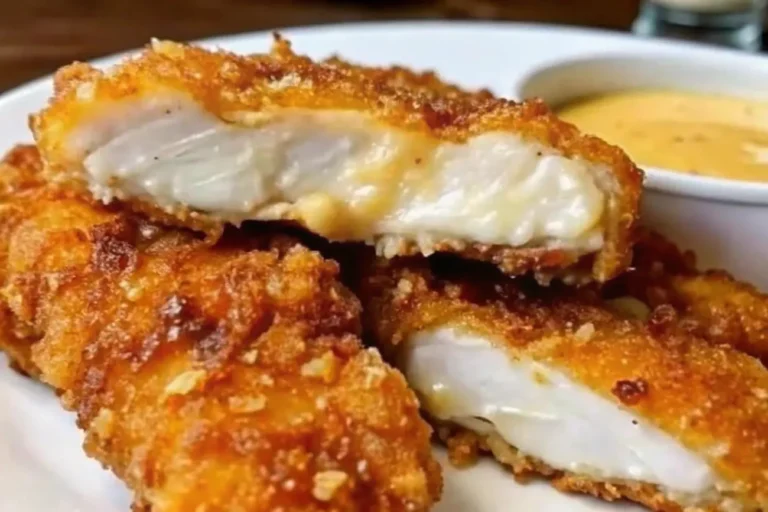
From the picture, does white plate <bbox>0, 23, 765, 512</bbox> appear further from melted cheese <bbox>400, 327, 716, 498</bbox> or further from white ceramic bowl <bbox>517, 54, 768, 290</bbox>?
white ceramic bowl <bbox>517, 54, 768, 290</bbox>

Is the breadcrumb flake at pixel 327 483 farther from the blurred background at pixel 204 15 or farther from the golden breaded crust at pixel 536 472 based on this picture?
the blurred background at pixel 204 15

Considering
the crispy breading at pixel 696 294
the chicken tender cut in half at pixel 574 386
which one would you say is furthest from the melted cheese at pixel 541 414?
the crispy breading at pixel 696 294

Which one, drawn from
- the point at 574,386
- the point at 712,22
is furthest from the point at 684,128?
Result: the point at 712,22

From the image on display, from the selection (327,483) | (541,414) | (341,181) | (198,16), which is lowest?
(198,16)

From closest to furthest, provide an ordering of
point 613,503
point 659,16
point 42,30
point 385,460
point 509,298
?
1. point 385,460
2. point 613,503
3. point 509,298
4. point 659,16
5. point 42,30

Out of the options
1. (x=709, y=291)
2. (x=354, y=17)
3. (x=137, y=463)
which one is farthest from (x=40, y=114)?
(x=354, y=17)

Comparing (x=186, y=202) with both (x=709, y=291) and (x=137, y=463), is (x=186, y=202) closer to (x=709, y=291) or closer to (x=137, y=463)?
(x=137, y=463)

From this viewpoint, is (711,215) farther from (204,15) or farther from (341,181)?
(204,15)

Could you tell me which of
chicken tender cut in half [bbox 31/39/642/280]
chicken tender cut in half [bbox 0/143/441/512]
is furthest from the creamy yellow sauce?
chicken tender cut in half [bbox 0/143/441/512]
